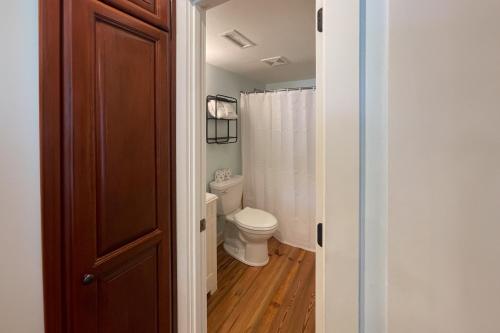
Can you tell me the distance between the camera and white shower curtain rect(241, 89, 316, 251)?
2.64 meters

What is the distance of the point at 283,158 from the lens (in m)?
2.79

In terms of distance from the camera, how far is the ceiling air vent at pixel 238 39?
1.79 meters

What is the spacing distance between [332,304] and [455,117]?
51cm

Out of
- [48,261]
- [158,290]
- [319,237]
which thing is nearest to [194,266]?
[158,290]

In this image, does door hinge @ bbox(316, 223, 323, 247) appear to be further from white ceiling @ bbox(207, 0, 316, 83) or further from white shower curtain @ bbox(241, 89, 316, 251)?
white shower curtain @ bbox(241, 89, 316, 251)

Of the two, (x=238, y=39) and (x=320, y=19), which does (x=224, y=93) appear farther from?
(x=320, y=19)

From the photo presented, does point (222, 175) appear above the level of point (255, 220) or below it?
above

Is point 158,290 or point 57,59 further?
point 158,290

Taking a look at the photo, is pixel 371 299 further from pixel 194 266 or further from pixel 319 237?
pixel 194 266

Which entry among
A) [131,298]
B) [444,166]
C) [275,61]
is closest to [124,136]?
[131,298]

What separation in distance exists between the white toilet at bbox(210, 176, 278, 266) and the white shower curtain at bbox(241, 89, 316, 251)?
402 millimetres

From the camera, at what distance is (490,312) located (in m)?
0.35

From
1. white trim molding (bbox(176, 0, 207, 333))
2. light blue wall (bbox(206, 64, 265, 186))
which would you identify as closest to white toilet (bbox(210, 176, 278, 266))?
light blue wall (bbox(206, 64, 265, 186))

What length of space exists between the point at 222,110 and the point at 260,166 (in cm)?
88
